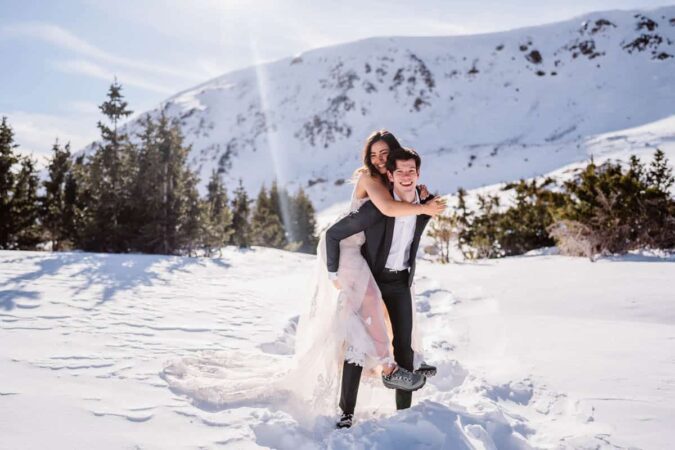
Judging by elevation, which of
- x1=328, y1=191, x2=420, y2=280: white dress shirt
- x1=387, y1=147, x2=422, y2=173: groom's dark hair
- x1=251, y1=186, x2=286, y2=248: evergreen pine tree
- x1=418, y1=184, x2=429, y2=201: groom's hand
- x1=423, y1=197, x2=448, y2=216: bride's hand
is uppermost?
x1=387, y1=147, x2=422, y2=173: groom's dark hair

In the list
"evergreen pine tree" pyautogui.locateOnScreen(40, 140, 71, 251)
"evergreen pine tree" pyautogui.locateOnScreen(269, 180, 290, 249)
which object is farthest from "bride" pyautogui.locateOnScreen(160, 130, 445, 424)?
"evergreen pine tree" pyautogui.locateOnScreen(269, 180, 290, 249)

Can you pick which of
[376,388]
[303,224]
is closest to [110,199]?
[376,388]

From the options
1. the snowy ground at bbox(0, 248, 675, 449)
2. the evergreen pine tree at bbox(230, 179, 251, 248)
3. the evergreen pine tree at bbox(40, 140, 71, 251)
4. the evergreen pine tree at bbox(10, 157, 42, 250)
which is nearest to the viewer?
the snowy ground at bbox(0, 248, 675, 449)

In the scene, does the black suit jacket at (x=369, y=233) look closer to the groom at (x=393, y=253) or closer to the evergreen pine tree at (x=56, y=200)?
the groom at (x=393, y=253)

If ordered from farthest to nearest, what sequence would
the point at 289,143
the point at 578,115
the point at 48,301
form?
the point at 289,143 < the point at 578,115 < the point at 48,301

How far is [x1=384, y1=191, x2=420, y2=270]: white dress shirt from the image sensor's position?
285 cm

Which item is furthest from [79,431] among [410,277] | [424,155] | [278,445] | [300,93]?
[300,93]

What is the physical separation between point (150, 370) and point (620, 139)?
47560 mm

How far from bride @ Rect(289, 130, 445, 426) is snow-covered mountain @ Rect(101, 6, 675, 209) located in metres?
41.8

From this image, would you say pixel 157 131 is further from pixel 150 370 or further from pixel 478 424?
pixel 478 424

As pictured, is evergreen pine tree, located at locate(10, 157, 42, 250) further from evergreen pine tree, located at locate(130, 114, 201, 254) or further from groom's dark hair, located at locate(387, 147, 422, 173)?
groom's dark hair, located at locate(387, 147, 422, 173)

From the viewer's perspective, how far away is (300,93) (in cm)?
10456

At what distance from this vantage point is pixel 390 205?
2.66 meters

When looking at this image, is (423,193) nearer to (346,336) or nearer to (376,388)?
(346,336)
